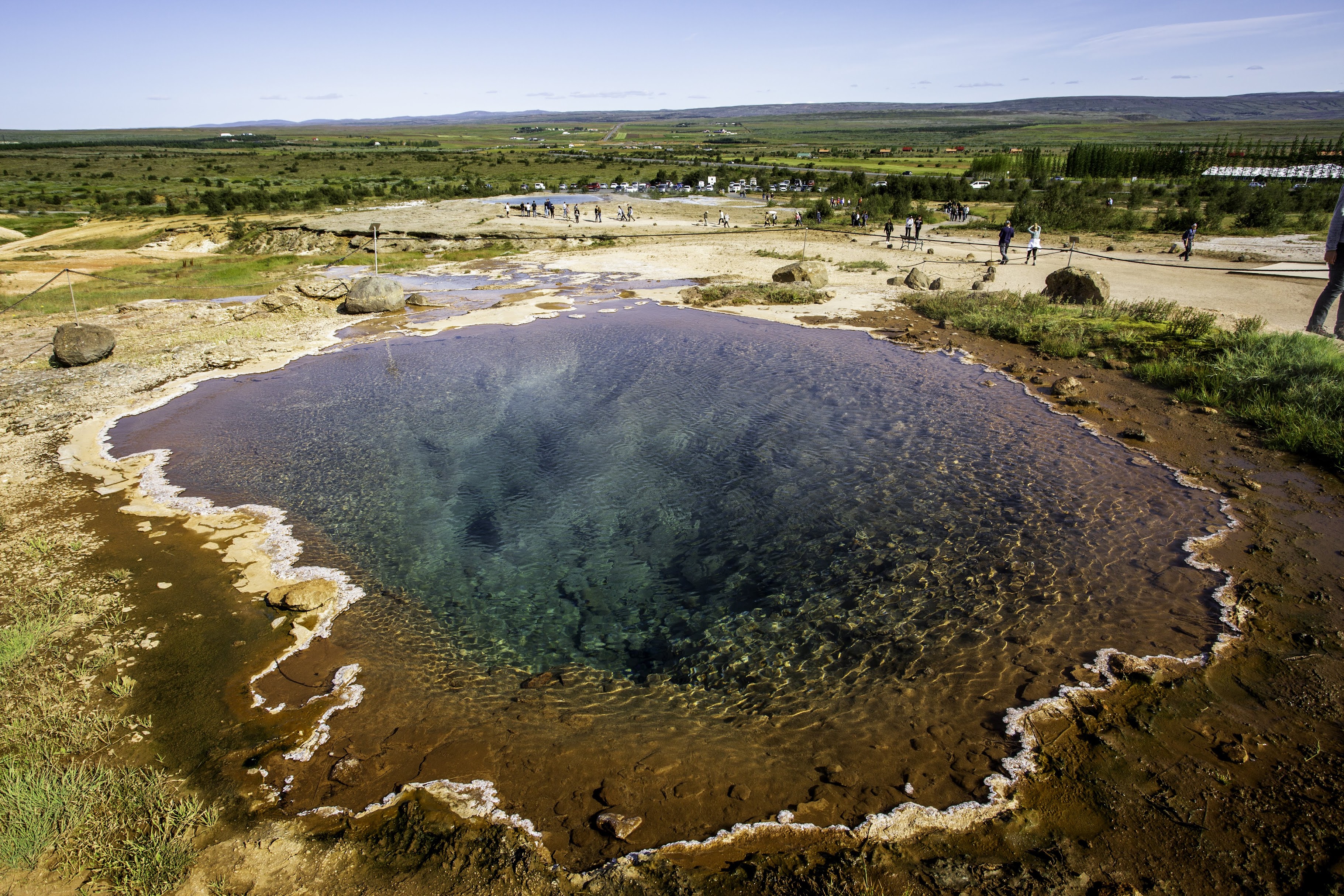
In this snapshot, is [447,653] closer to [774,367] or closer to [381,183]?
[774,367]

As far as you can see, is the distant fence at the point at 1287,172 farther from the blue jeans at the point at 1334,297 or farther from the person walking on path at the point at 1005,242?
the blue jeans at the point at 1334,297

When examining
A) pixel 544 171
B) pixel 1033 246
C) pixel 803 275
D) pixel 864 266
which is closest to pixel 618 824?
pixel 803 275

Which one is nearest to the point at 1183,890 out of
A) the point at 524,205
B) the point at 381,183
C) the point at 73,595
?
the point at 73,595

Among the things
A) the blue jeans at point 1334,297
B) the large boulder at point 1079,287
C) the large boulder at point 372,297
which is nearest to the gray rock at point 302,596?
the blue jeans at point 1334,297

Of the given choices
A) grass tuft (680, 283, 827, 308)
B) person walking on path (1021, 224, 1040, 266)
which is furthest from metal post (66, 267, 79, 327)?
person walking on path (1021, 224, 1040, 266)

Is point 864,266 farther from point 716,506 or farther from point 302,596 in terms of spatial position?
point 302,596

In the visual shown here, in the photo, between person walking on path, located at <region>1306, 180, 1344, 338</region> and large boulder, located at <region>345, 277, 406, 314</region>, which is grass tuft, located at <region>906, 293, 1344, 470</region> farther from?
large boulder, located at <region>345, 277, 406, 314</region>

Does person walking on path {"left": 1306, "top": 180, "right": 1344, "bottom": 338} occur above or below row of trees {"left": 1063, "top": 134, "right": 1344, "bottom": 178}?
below
